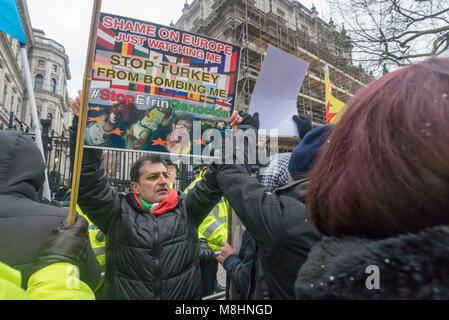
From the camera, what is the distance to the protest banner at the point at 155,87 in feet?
5.44

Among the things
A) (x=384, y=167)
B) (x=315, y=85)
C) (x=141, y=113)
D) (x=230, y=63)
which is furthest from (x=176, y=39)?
(x=315, y=85)

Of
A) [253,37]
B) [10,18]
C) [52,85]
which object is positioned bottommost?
[10,18]

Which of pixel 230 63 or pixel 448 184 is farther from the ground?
pixel 230 63

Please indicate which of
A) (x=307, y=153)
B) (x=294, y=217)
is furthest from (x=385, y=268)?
(x=307, y=153)

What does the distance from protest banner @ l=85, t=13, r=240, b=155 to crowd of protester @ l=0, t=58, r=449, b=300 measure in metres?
0.21

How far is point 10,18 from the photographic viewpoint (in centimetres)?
206

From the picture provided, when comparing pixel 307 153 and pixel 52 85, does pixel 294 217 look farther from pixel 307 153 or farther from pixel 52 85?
pixel 52 85

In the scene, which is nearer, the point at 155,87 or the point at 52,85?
the point at 155,87

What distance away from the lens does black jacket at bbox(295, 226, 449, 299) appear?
0.49 metres

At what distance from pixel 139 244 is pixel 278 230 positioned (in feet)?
3.51

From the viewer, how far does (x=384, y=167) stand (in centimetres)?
55

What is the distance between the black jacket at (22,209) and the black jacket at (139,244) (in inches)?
16.0
